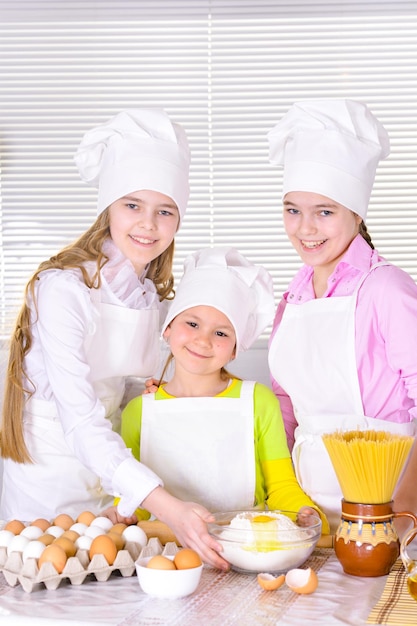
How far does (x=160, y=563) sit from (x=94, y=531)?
0.19 metres

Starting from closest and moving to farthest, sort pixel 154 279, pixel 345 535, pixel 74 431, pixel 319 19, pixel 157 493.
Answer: pixel 345 535 < pixel 157 493 < pixel 74 431 < pixel 154 279 < pixel 319 19

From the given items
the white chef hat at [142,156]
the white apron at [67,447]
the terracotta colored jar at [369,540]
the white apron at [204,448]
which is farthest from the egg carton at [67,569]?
the white chef hat at [142,156]

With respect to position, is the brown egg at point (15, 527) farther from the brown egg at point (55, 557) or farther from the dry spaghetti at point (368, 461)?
the dry spaghetti at point (368, 461)

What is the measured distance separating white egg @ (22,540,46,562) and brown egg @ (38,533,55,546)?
3 centimetres

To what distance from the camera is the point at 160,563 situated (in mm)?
1319

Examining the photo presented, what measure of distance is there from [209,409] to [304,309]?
12.1 inches

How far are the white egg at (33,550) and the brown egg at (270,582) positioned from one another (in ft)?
1.15

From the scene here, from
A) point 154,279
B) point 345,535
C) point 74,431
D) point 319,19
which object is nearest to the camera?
point 345,535

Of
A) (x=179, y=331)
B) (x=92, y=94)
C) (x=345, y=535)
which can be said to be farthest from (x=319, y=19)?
(x=345, y=535)

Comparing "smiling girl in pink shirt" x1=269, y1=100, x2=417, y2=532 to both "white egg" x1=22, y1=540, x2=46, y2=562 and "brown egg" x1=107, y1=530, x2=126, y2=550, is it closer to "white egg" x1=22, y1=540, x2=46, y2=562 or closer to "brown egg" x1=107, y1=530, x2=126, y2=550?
"brown egg" x1=107, y1=530, x2=126, y2=550

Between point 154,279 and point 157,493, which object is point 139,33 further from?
point 157,493

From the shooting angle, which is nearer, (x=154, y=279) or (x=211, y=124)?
(x=154, y=279)

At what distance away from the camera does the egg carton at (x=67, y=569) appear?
4.37ft

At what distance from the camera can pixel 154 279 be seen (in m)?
2.18
